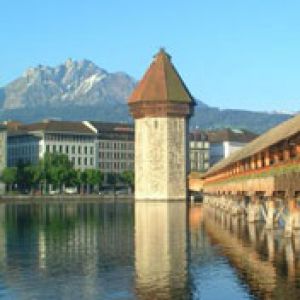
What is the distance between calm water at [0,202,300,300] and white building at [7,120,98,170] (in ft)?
472

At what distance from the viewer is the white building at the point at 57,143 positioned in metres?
190

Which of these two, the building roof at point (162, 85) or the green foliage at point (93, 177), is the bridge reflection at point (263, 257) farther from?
the green foliage at point (93, 177)

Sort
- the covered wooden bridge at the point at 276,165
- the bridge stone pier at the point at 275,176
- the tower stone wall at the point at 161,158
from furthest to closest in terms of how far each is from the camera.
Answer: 1. the tower stone wall at the point at 161,158
2. the bridge stone pier at the point at 275,176
3. the covered wooden bridge at the point at 276,165

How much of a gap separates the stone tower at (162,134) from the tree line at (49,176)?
3239 centimetres

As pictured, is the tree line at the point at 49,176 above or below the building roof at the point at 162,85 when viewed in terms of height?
below

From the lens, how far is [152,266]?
29.8 meters

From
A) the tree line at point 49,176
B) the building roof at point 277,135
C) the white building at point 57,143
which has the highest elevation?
the white building at point 57,143

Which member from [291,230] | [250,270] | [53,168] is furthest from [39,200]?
[250,270]

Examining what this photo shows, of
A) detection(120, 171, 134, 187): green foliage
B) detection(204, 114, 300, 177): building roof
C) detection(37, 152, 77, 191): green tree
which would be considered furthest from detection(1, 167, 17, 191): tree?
detection(204, 114, 300, 177): building roof

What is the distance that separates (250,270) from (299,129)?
616cm

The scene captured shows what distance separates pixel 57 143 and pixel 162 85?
60738 millimetres

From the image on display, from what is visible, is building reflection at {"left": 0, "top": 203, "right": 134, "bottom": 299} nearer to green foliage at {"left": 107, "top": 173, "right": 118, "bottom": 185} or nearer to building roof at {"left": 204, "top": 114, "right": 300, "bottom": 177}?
building roof at {"left": 204, "top": 114, "right": 300, "bottom": 177}

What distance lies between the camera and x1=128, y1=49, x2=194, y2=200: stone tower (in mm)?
134625

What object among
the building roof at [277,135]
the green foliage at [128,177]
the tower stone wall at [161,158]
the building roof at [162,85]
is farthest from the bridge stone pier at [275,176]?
the green foliage at [128,177]
